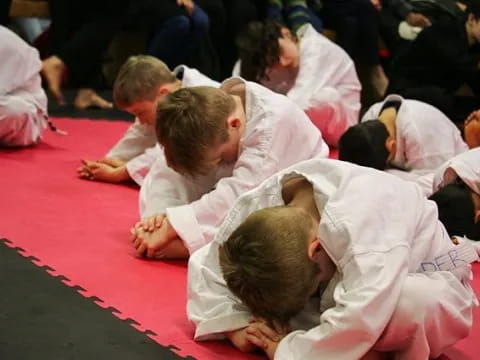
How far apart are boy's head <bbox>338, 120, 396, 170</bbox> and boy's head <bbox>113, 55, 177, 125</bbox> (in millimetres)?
704

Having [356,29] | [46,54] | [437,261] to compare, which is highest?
[437,261]

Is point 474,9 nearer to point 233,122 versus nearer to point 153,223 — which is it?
point 233,122

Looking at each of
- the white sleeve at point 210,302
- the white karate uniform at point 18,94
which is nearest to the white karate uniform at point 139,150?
the white karate uniform at point 18,94

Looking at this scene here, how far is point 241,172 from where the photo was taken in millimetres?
2434

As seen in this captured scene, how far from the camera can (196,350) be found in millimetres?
1817

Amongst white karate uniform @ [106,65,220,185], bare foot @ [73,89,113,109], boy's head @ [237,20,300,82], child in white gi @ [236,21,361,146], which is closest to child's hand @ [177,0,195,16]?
bare foot @ [73,89,113,109]

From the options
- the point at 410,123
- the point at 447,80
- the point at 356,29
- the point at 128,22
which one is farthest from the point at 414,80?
the point at 128,22

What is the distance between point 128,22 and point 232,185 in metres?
3.37

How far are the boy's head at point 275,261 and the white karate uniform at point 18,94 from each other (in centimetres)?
230

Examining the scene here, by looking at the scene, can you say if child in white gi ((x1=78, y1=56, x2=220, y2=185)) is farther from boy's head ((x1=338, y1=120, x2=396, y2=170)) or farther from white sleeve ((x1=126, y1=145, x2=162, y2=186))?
boy's head ((x1=338, y1=120, x2=396, y2=170))

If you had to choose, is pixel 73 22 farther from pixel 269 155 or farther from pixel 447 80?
pixel 269 155

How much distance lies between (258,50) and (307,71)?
39cm

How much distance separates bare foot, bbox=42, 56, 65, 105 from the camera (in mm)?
4894

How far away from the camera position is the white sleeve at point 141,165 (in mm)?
3225
